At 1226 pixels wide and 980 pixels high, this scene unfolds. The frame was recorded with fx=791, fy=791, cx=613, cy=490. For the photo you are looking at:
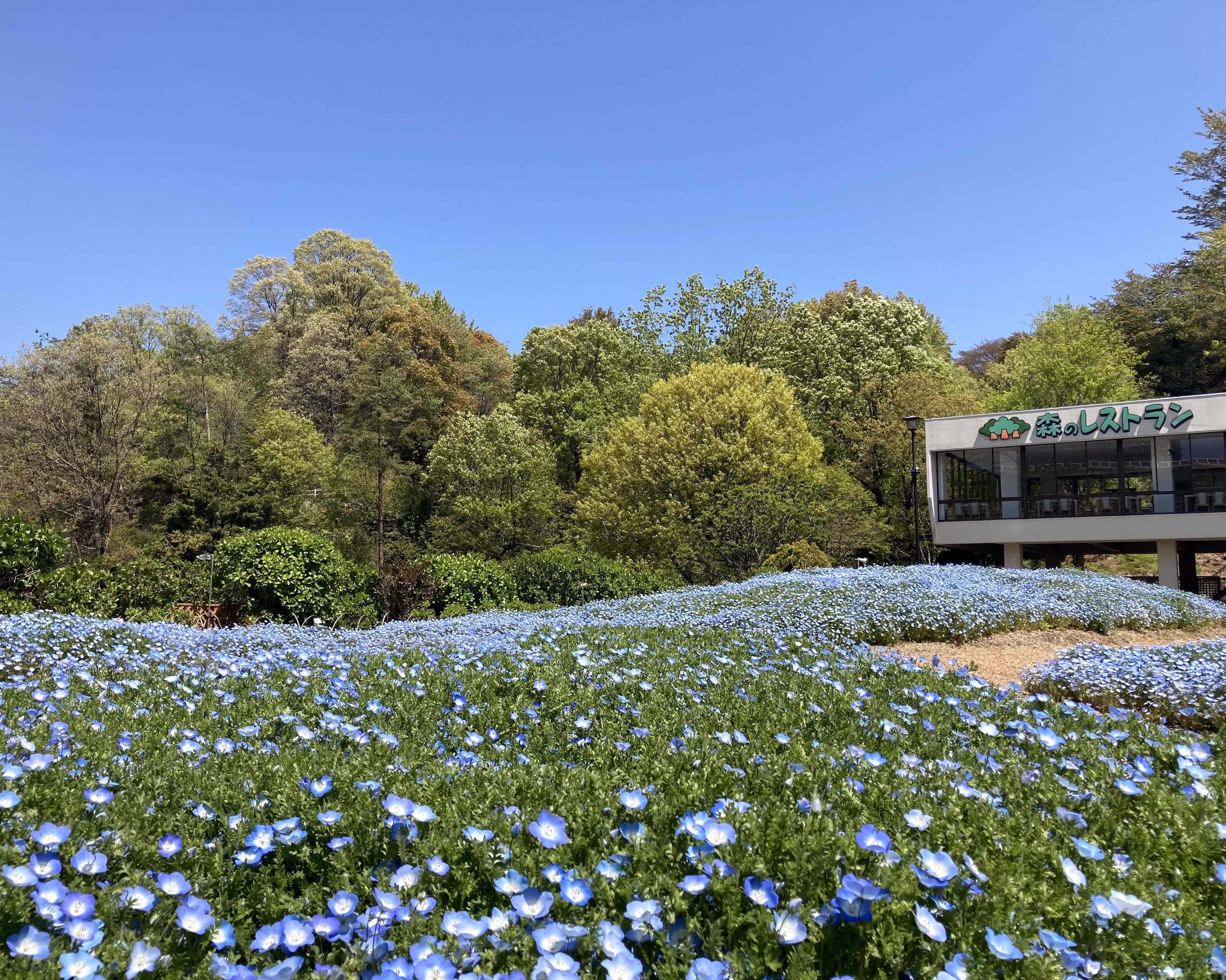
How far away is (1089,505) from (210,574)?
75.2ft

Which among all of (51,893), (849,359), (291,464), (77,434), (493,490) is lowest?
(51,893)

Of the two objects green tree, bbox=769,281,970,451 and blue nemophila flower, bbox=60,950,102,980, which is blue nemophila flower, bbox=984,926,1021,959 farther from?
green tree, bbox=769,281,970,451

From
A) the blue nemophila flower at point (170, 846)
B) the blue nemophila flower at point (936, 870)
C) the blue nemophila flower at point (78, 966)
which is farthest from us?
the blue nemophila flower at point (170, 846)

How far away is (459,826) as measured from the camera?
229cm

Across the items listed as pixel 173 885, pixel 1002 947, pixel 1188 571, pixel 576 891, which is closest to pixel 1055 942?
pixel 1002 947

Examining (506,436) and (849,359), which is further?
(849,359)

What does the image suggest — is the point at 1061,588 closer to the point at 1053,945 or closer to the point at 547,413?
the point at 1053,945

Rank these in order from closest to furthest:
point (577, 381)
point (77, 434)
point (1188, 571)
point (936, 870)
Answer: point (936, 870)
point (1188, 571)
point (77, 434)
point (577, 381)

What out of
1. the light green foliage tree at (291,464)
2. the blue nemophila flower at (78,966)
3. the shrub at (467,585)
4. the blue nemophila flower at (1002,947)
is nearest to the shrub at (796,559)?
the shrub at (467,585)

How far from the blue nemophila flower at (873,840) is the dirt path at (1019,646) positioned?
6.50 metres

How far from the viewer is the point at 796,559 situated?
18.8 meters

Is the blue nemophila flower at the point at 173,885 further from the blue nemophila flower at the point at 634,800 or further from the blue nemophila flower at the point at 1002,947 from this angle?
the blue nemophila flower at the point at 1002,947

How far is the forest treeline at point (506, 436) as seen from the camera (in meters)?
16.1

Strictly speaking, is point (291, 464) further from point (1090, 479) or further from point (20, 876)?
point (20, 876)
